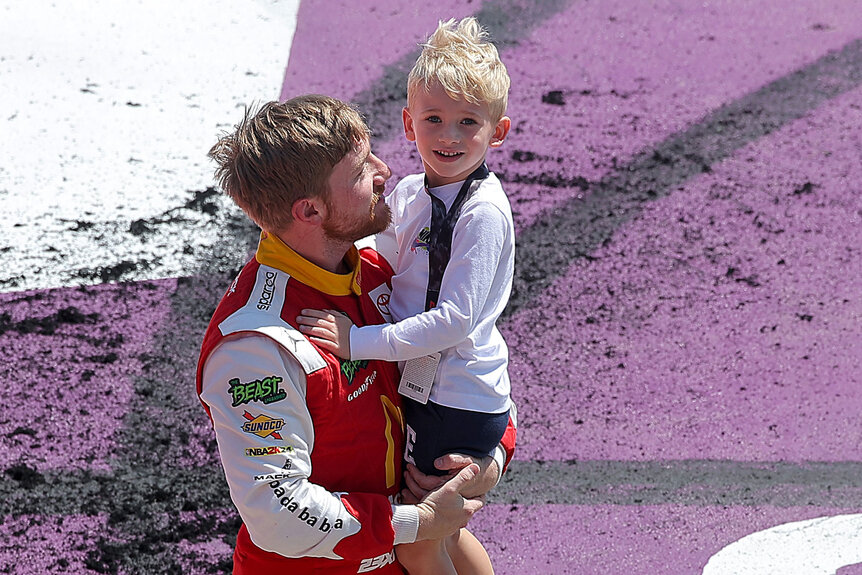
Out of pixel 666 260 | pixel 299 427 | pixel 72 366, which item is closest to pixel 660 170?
pixel 666 260

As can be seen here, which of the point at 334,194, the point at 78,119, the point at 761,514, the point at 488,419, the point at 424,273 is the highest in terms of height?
the point at 334,194

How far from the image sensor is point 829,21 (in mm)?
5824

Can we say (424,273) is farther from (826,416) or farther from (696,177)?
(696,177)

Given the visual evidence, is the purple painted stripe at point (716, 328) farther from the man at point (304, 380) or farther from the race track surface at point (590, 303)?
the man at point (304, 380)

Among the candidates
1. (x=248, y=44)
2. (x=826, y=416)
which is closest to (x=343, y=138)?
(x=826, y=416)

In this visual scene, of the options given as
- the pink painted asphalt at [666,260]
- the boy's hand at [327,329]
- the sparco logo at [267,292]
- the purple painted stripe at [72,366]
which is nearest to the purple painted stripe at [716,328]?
the pink painted asphalt at [666,260]

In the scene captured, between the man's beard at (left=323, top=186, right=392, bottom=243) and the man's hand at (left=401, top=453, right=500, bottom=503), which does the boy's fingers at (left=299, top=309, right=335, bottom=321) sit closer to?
the man's beard at (left=323, top=186, right=392, bottom=243)

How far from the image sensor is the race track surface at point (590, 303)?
3205 millimetres

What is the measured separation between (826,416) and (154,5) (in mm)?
4136

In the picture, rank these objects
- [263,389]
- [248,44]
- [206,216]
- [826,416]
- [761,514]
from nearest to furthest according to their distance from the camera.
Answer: [263,389]
[761,514]
[826,416]
[206,216]
[248,44]

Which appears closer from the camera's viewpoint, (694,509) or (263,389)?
(263,389)

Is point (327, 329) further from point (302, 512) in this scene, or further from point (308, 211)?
point (302, 512)

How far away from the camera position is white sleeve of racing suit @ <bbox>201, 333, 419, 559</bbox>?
77.1 inches

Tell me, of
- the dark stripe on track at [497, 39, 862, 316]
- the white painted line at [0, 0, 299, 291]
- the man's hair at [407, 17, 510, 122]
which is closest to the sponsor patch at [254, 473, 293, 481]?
the man's hair at [407, 17, 510, 122]
